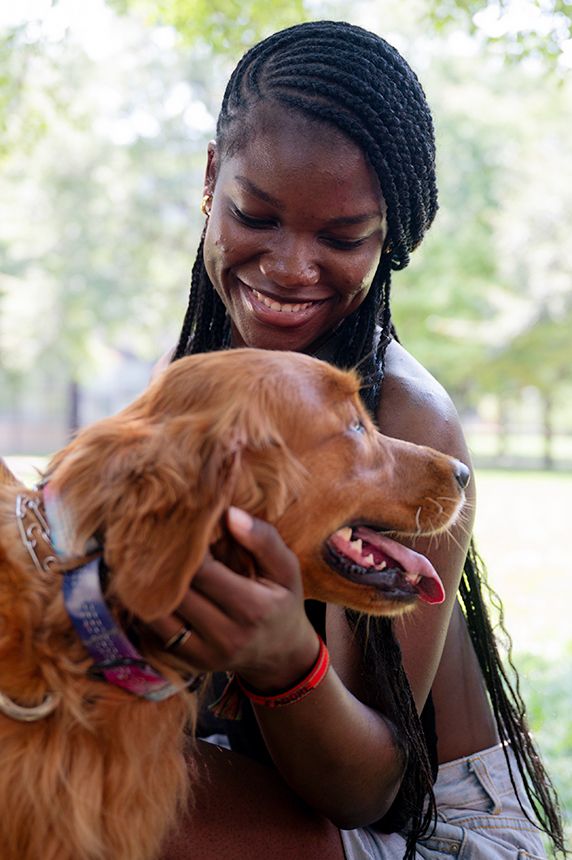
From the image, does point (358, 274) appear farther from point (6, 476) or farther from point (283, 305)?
point (6, 476)

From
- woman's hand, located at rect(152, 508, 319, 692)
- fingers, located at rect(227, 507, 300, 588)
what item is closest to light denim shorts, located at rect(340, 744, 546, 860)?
woman's hand, located at rect(152, 508, 319, 692)

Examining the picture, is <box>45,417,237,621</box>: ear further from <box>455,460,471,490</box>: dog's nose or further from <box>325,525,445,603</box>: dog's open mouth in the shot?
<box>455,460,471,490</box>: dog's nose

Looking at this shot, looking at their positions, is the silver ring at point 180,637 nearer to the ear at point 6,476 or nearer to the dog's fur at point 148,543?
the dog's fur at point 148,543

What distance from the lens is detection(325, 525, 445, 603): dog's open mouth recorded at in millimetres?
2643

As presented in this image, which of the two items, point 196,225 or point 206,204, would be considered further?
point 196,225

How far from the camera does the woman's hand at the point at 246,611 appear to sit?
7.18 feet

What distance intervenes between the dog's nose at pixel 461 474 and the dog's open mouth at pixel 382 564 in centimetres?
24

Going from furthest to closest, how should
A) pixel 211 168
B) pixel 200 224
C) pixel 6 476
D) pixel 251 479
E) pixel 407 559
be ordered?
pixel 200 224, pixel 211 168, pixel 407 559, pixel 6 476, pixel 251 479

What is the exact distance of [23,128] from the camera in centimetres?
982

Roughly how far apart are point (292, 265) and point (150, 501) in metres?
1.31

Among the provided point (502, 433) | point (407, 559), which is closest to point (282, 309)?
point (407, 559)

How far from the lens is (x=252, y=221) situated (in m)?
3.30

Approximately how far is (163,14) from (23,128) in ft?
7.78

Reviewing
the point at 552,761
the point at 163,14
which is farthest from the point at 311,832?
the point at 163,14
